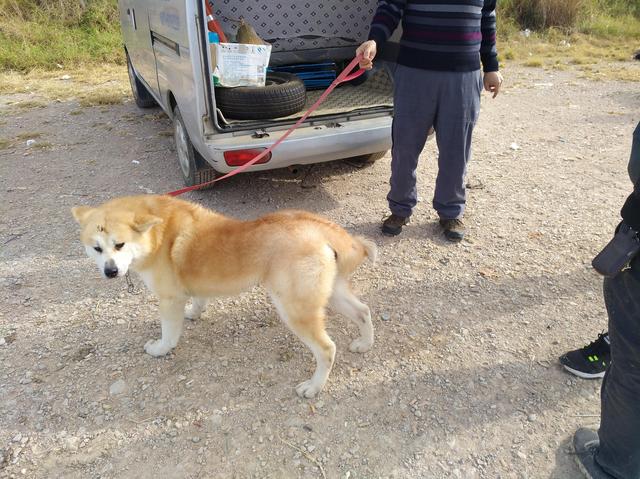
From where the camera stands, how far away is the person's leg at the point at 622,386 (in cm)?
183

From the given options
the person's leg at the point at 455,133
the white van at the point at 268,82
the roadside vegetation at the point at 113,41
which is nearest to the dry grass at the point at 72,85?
the roadside vegetation at the point at 113,41

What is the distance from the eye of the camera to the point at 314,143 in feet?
13.6

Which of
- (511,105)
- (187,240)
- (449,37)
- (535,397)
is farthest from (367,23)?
(535,397)

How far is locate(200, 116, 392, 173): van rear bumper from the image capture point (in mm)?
3965

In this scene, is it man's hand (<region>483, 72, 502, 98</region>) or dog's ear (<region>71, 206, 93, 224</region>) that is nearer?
dog's ear (<region>71, 206, 93, 224</region>)

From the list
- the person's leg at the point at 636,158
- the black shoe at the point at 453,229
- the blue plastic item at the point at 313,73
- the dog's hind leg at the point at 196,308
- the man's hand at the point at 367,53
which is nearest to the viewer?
the person's leg at the point at 636,158

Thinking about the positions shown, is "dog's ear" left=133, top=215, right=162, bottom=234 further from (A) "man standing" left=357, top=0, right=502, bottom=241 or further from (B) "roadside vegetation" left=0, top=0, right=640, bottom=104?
(B) "roadside vegetation" left=0, top=0, right=640, bottom=104

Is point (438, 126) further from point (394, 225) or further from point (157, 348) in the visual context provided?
point (157, 348)

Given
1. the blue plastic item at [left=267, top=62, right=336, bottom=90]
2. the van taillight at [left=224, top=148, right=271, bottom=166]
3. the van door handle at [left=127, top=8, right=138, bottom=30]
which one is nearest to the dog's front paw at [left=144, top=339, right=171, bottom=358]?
the van taillight at [left=224, top=148, right=271, bottom=166]

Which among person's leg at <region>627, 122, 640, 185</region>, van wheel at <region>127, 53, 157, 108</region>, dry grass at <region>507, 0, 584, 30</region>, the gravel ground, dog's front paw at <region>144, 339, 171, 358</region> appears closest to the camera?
person's leg at <region>627, 122, 640, 185</region>

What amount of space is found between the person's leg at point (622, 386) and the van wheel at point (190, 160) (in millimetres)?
3801

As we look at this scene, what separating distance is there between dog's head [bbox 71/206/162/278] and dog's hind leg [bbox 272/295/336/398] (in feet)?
2.57

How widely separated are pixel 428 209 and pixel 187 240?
274 cm

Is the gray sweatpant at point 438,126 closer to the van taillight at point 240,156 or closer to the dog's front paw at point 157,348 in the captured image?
the van taillight at point 240,156
